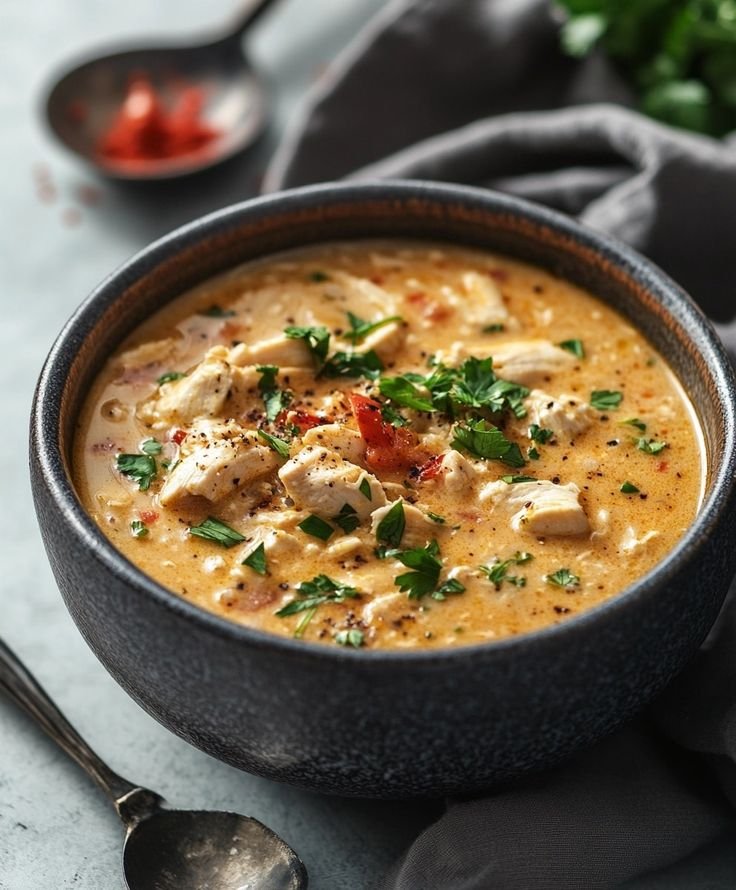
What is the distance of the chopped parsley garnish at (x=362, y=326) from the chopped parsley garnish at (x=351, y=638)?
1118mm

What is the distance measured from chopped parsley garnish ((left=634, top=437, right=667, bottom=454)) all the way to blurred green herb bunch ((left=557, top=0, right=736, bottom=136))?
215 centimetres

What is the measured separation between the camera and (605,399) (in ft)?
12.2

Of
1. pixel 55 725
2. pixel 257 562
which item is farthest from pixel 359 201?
pixel 55 725

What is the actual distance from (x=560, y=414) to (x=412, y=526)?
0.58 meters

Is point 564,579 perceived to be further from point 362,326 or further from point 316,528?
point 362,326

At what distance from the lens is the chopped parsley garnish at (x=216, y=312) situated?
13.2 ft

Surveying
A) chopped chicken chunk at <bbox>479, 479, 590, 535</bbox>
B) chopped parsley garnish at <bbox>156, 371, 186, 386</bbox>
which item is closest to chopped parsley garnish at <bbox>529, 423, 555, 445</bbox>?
chopped chicken chunk at <bbox>479, 479, 590, 535</bbox>

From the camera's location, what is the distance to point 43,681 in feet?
12.9

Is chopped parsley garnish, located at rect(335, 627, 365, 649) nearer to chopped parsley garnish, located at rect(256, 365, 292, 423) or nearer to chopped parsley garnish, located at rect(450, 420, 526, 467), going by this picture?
chopped parsley garnish, located at rect(450, 420, 526, 467)

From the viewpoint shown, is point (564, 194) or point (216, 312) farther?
point (564, 194)

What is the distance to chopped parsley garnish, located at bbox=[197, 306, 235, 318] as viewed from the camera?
4.02 meters

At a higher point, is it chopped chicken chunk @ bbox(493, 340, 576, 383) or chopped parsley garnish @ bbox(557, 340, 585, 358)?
chopped chicken chunk @ bbox(493, 340, 576, 383)

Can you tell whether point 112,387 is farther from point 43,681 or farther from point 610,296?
point 610,296

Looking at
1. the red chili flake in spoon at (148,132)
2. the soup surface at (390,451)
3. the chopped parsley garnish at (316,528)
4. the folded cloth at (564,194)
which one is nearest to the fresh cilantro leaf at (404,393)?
the soup surface at (390,451)
